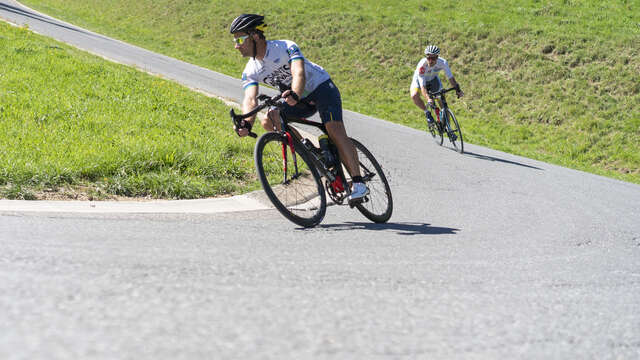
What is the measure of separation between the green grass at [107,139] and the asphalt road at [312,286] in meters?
0.95

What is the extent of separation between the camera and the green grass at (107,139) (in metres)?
6.27

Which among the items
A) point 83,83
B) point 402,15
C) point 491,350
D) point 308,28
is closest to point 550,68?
point 402,15

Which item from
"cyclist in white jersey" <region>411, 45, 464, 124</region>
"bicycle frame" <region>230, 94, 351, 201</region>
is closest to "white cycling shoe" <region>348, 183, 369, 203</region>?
"bicycle frame" <region>230, 94, 351, 201</region>

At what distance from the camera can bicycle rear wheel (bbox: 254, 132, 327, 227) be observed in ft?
18.2

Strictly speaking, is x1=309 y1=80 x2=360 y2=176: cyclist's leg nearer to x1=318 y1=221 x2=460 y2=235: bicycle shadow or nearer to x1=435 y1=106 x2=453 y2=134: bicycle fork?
x1=318 y1=221 x2=460 y2=235: bicycle shadow

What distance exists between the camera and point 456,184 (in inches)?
351

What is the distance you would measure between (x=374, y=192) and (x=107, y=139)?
3.57 m

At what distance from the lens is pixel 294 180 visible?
19.2 feet

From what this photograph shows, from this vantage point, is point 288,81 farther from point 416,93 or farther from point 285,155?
point 416,93

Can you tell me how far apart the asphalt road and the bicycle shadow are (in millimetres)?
26

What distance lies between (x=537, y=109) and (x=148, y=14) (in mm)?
29864

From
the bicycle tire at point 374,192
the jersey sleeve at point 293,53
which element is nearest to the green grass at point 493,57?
the bicycle tire at point 374,192

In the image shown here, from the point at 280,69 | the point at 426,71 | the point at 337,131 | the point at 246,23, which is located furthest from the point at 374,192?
the point at 426,71

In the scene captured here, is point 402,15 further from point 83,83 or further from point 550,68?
point 83,83
